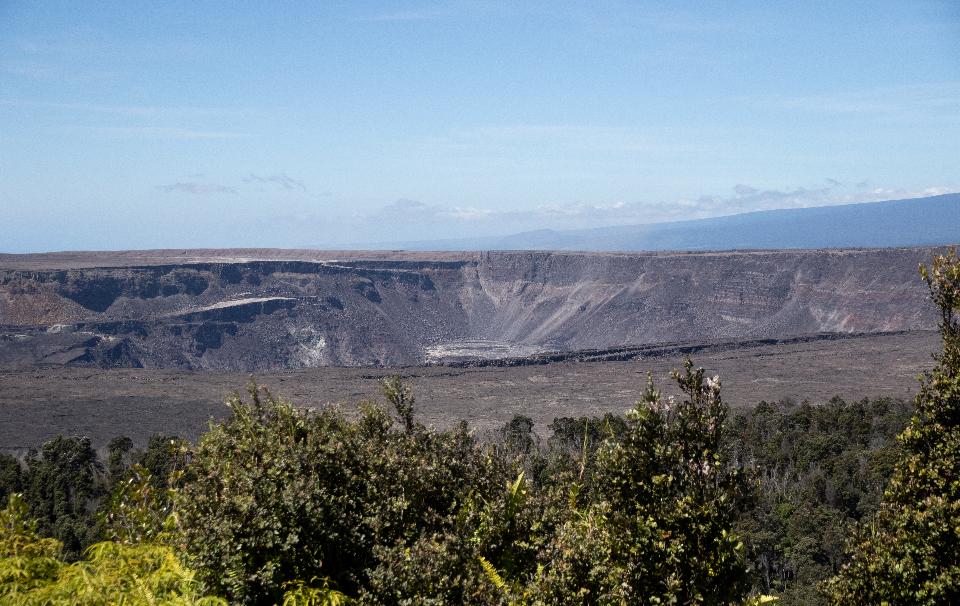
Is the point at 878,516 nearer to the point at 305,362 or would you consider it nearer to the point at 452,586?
the point at 452,586

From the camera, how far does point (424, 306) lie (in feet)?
424

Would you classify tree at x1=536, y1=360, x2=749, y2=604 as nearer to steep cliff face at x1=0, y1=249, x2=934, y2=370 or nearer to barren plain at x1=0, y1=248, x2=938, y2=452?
barren plain at x1=0, y1=248, x2=938, y2=452

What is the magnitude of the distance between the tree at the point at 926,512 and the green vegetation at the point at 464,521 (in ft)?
0.08

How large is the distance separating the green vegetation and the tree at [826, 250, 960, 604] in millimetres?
24

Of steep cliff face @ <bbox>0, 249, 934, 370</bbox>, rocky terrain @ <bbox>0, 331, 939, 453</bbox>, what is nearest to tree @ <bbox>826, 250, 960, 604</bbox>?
rocky terrain @ <bbox>0, 331, 939, 453</bbox>

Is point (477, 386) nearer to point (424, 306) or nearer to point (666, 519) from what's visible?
point (424, 306)

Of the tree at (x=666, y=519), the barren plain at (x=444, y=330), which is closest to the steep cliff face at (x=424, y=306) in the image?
the barren plain at (x=444, y=330)

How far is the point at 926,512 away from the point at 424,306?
120637 millimetres

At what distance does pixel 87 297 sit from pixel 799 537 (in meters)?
101

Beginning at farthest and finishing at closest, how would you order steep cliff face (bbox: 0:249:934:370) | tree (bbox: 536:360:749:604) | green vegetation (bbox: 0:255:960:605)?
steep cliff face (bbox: 0:249:934:370), green vegetation (bbox: 0:255:960:605), tree (bbox: 536:360:749:604)

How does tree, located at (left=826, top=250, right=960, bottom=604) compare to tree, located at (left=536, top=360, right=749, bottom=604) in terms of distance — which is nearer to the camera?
tree, located at (left=536, top=360, right=749, bottom=604)

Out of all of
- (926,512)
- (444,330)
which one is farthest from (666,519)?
(444,330)

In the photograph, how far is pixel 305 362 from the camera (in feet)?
351

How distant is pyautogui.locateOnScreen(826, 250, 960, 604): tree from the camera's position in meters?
9.43
